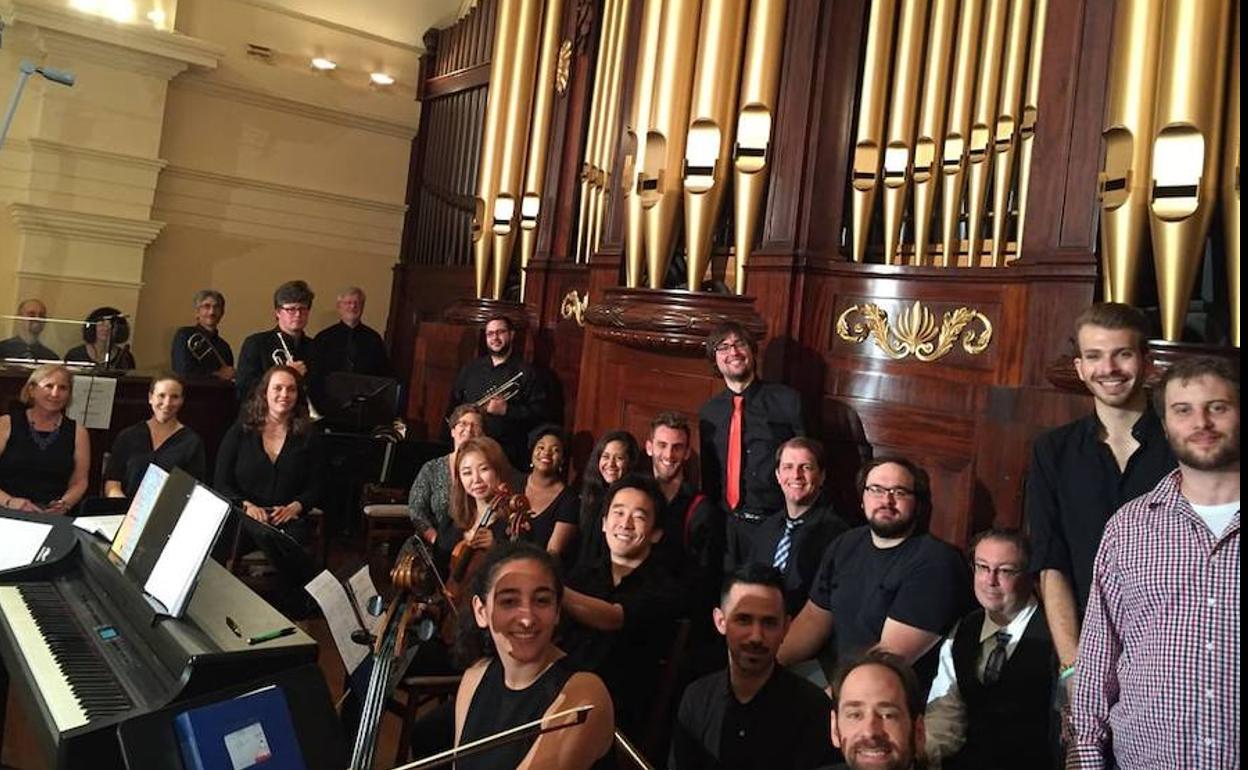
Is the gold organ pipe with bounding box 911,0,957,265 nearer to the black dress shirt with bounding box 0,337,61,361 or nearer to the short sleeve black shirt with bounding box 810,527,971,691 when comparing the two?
the short sleeve black shirt with bounding box 810,527,971,691

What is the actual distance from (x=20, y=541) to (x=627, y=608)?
1.99 meters

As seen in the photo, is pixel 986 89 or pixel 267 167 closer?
pixel 986 89

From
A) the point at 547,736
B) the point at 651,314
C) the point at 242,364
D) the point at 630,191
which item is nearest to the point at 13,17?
the point at 242,364

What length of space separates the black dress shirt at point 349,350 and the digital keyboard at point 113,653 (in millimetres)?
3555

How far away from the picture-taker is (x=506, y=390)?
5430 millimetres

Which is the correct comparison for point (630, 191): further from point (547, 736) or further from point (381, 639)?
point (547, 736)

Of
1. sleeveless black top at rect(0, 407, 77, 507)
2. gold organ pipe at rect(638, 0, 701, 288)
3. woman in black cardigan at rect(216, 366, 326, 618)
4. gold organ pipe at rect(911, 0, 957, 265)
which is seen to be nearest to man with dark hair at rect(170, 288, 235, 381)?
sleeveless black top at rect(0, 407, 77, 507)

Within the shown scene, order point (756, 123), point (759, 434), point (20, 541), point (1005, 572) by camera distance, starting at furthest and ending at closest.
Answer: point (756, 123), point (759, 434), point (20, 541), point (1005, 572)

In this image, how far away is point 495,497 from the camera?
11.6ft

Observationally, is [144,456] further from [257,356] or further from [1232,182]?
[1232,182]

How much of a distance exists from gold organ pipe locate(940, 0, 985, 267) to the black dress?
10.2 feet

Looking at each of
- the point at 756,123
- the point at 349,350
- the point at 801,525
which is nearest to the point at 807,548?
the point at 801,525

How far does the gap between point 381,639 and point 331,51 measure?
6.35m

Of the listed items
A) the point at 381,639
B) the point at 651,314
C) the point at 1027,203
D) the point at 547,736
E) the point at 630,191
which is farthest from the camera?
the point at 630,191
